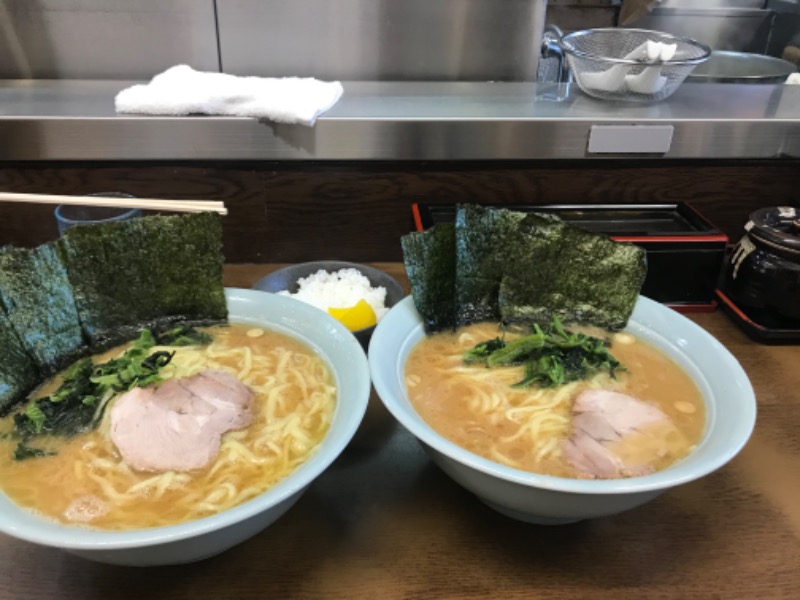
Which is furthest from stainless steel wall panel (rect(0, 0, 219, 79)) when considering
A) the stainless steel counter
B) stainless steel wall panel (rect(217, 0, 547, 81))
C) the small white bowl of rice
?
the small white bowl of rice

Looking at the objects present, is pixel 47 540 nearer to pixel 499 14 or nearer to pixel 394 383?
pixel 394 383

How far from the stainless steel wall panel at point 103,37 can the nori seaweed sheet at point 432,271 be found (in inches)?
72.3

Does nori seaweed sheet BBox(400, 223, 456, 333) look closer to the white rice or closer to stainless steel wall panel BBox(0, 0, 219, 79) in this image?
the white rice

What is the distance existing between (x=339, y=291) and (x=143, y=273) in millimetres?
553

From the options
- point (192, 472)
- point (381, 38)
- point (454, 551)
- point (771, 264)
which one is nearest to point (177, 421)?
point (192, 472)

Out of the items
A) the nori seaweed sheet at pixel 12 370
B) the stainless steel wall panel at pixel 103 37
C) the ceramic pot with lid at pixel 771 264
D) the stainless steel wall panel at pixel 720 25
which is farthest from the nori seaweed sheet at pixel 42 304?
the stainless steel wall panel at pixel 720 25

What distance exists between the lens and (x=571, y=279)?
1.60 meters

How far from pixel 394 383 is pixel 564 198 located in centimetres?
124

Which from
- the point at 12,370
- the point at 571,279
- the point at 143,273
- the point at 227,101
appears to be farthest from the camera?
the point at 227,101

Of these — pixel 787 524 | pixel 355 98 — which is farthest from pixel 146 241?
pixel 787 524

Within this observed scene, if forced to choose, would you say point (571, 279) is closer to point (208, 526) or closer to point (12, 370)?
point (208, 526)

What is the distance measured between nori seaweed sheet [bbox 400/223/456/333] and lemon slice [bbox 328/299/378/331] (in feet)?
0.71

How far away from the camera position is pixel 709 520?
50.9 inches

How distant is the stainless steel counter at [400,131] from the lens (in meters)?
1.97
